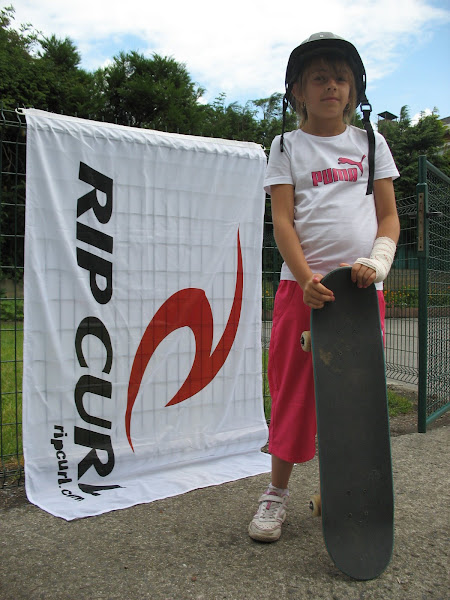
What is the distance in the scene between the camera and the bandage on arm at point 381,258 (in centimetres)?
170

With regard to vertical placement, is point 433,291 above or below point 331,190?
below

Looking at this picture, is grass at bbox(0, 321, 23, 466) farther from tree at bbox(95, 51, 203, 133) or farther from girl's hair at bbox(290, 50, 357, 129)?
tree at bbox(95, 51, 203, 133)

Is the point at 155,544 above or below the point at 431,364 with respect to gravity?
below

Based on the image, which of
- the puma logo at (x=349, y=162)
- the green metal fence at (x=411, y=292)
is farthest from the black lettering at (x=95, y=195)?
the puma logo at (x=349, y=162)

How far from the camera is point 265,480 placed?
262 cm

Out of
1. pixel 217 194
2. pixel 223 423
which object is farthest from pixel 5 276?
pixel 223 423

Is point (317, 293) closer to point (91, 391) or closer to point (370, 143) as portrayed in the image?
point (370, 143)

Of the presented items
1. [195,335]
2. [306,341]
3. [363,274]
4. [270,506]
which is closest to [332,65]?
[363,274]

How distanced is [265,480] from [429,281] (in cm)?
198

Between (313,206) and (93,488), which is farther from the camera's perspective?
(93,488)

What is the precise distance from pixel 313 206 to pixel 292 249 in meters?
0.19

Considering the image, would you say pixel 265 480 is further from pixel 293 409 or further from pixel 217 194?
pixel 217 194

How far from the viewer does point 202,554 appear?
1858 millimetres

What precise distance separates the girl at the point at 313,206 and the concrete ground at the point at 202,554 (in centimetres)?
17
